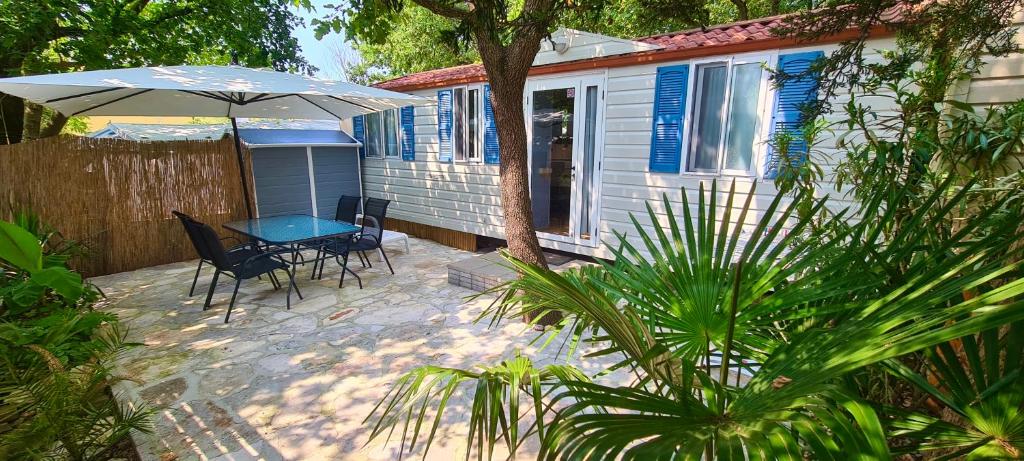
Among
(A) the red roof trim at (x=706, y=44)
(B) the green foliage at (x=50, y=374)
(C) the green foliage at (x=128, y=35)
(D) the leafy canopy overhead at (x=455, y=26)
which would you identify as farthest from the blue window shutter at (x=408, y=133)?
(B) the green foliage at (x=50, y=374)

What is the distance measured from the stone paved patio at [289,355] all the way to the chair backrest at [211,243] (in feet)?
1.67

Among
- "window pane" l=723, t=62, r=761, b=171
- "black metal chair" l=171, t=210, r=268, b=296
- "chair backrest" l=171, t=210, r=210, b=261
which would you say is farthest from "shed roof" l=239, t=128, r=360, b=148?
"window pane" l=723, t=62, r=761, b=171

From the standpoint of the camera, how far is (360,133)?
835 centimetres

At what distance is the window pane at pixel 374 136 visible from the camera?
8000mm

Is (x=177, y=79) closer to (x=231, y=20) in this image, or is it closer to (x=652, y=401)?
(x=231, y=20)

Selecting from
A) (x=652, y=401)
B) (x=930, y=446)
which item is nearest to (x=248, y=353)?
(x=652, y=401)

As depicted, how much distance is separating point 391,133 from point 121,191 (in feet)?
12.4

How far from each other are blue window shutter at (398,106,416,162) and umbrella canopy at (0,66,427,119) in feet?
4.82

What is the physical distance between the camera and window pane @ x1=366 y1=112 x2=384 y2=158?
8.00 meters

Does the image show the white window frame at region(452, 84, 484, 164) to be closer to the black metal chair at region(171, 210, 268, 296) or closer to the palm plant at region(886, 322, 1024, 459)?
the black metal chair at region(171, 210, 268, 296)

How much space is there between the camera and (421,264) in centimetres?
594

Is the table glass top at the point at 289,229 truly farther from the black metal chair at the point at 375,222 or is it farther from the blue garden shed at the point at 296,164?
the blue garden shed at the point at 296,164

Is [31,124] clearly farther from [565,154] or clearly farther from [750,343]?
[750,343]

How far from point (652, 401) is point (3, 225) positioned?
3.39 meters
